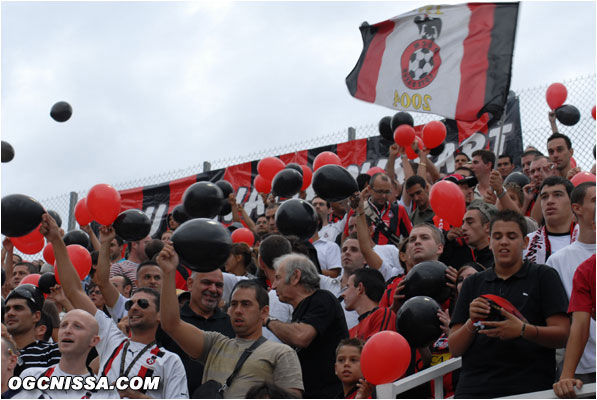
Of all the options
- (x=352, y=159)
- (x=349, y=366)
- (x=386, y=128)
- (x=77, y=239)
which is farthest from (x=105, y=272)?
(x=352, y=159)

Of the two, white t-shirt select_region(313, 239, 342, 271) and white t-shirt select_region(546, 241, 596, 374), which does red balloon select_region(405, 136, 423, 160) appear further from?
white t-shirt select_region(546, 241, 596, 374)

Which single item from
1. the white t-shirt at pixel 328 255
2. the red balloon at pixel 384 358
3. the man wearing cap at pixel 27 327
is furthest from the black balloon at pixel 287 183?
the red balloon at pixel 384 358

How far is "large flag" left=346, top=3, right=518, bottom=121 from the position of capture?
8.85 meters

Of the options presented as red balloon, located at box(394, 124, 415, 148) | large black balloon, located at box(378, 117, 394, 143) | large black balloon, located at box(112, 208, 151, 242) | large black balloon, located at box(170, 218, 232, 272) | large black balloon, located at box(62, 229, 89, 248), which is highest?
large black balloon, located at box(378, 117, 394, 143)

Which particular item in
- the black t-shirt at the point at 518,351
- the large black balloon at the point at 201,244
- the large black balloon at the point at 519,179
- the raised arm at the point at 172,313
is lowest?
the black t-shirt at the point at 518,351

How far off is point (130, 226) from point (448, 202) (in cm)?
262

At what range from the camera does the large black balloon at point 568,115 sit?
952 centimetres

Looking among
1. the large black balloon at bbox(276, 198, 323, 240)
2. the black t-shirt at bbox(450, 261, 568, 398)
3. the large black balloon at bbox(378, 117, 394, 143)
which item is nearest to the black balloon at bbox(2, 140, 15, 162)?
the large black balloon at bbox(276, 198, 323, 240)

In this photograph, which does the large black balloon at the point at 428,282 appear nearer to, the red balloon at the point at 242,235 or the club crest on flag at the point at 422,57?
the red balloon at the point at 242,235

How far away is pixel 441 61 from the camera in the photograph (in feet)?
31.0

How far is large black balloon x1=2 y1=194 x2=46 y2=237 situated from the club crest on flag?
5.39 metres

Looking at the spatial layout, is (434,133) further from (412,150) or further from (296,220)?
(296,220)

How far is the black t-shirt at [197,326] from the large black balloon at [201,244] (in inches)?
31.7

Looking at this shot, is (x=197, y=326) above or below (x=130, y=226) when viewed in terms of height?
below
